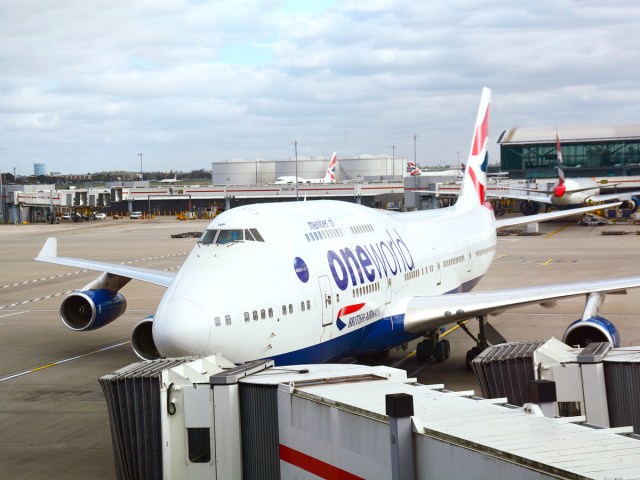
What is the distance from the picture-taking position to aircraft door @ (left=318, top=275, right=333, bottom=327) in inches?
851

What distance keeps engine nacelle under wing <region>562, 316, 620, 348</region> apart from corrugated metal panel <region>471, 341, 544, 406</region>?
7.02 metres

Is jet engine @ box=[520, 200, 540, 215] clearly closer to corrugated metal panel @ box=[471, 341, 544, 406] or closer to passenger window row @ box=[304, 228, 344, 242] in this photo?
passenger window row @ box=[304, 228, 344, 242]

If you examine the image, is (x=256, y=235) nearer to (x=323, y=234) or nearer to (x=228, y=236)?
(x=228, y=236)

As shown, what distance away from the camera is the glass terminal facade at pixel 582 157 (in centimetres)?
13588

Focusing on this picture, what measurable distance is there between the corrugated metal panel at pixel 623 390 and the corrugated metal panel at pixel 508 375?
6.24 feet

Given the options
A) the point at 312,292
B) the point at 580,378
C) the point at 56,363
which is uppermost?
the point at 312,292

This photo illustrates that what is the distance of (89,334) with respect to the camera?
3688 centimetres

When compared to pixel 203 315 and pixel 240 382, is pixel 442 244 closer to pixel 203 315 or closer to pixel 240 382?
pixel 203 315

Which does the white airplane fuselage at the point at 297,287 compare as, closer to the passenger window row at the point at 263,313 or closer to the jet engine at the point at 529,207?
the passenger window row at the point at 263,313

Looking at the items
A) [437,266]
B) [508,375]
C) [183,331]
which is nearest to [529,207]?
[437,266]

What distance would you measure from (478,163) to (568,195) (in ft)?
204

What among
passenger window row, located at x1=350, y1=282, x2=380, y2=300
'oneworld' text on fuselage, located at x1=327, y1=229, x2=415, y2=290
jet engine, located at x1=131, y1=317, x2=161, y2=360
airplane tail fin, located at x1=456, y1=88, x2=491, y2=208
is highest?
airplane tail fin, located at x1=456, y1=88, x2=491, y2=208

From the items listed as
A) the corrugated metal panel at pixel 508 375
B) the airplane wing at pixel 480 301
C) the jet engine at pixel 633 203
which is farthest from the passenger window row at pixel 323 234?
the jet engine at pixel 633 203

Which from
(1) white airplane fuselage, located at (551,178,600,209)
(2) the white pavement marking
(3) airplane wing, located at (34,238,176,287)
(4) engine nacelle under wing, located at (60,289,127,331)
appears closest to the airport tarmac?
(2) the white pavement marking
